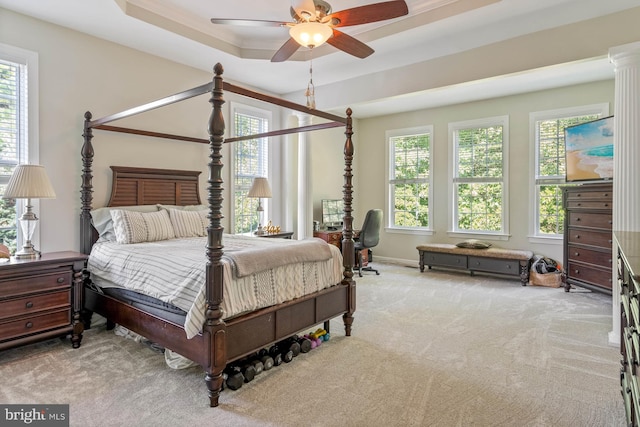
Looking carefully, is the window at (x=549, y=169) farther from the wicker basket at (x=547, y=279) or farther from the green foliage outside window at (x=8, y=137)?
the green foliage outside window at (x=8, y=137)

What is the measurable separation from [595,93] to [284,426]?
19.4 feet

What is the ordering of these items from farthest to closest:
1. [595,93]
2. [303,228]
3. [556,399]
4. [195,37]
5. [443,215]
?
[443,215] → [303,228] → [595,93] → [195,37] → [556,399]

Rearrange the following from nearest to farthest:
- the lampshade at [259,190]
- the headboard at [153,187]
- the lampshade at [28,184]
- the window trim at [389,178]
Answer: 1. the lampshade at [28,184]
2. the headboard at [153,187]
3. the lampshade at [259,190]
4. the window trim at [389,178]

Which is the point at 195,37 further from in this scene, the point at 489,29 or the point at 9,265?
the point at 489,29

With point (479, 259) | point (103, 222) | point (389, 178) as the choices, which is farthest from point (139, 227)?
point (389, 178)

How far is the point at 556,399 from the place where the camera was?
7.30 ft

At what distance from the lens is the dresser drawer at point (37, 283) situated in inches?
104

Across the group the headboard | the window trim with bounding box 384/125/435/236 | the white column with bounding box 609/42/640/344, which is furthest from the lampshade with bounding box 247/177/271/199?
the white column with bounding box 609/42/640/344

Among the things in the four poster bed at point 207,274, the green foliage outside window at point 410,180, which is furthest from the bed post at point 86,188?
the green foliage outside window at point 410,180

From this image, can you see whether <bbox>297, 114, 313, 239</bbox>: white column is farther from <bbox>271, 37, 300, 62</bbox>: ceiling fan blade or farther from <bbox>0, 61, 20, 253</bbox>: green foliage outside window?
<bbox>0, 61, 20, 253</bbox>: green foliage outside window

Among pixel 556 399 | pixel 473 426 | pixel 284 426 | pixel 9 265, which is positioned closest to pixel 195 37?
pixel 9 265

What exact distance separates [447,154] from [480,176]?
0.69 m

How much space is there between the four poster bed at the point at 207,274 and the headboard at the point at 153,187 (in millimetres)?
11

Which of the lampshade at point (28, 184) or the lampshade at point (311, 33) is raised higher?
the lampshade at point (311, 33)
